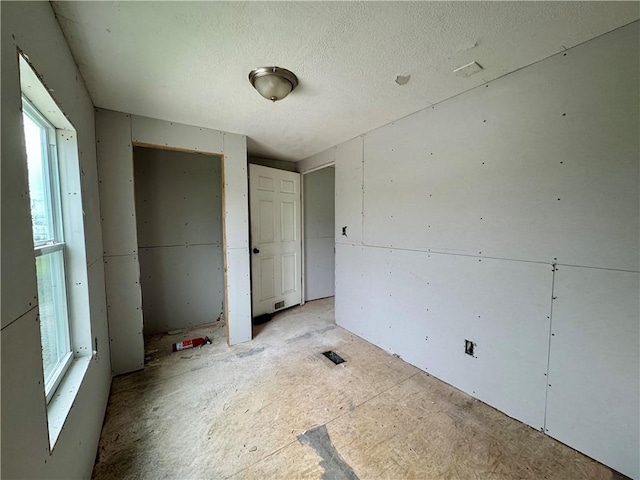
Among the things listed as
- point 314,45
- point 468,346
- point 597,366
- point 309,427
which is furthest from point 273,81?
point 597,366

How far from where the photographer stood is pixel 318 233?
4.34 metres

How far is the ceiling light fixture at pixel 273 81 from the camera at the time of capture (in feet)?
5.19

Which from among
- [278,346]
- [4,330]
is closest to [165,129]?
[4,330]

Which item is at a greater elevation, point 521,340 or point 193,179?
point 193,179

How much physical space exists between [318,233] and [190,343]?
2421 mm

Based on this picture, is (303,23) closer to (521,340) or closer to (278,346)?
(521,340)

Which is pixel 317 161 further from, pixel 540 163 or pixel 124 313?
pixel 124 313

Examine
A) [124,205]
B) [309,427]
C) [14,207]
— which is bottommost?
[309,427]

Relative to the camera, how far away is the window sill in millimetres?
983

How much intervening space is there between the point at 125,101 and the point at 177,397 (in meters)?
2.29

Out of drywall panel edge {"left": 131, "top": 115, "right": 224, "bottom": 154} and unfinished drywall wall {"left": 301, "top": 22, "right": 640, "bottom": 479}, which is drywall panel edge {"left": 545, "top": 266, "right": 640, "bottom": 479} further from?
drywall panel edge {"left": 131, "top": 115, "right": 224, "bottom": 154}

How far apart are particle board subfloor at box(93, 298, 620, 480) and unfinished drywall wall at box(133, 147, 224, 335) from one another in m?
0.87

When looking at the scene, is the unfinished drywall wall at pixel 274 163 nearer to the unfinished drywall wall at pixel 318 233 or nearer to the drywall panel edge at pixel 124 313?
the unfinished drywall wall at pixel 318 233

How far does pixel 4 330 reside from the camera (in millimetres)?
671
